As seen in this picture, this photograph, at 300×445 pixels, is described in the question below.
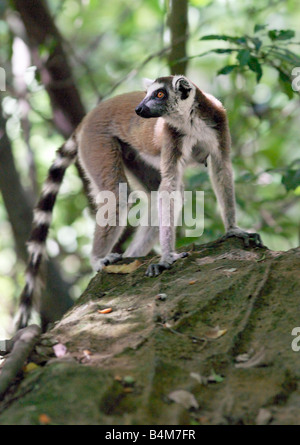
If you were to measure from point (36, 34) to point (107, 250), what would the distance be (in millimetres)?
3719

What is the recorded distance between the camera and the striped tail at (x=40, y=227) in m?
5.75

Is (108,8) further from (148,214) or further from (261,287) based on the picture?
(261,287)

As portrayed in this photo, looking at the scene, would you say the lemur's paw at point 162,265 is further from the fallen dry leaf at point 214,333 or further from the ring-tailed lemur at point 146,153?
the fallen dry leaf at point 214,333

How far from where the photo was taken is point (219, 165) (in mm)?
5582

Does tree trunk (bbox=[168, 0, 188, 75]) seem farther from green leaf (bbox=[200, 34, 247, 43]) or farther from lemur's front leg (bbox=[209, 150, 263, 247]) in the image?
lemur's front leg (bbox=[209, 150, 263, 247])

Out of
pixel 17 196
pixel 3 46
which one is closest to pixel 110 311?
pixel 17 196

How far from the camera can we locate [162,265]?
4.54m

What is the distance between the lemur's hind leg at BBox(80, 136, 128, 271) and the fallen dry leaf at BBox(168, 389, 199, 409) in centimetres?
307

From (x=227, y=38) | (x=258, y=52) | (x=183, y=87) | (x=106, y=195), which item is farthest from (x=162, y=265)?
(x=258, y=52)

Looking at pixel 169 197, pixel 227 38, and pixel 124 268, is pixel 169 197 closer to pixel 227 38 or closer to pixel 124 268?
pixel 124 268

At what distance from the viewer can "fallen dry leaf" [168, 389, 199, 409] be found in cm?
263

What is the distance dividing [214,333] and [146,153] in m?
2.99

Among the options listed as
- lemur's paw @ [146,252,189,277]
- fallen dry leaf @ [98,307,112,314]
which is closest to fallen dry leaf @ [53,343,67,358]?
fallen dry leaf @ [98,307,112,314]

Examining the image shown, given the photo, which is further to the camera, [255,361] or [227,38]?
[227,38]
